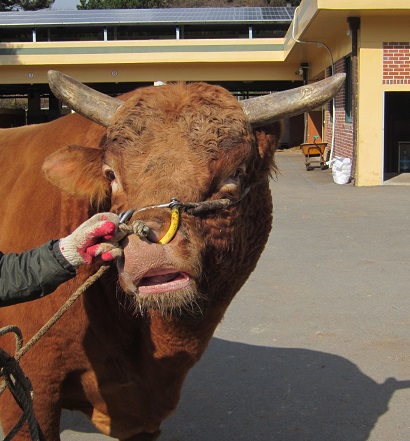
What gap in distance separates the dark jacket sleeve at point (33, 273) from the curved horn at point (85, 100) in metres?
0.93

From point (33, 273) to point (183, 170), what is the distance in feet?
2.44

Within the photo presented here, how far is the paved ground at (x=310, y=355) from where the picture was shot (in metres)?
4.33

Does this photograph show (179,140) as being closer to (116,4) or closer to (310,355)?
(310,355)

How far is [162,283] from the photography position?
8.23ft

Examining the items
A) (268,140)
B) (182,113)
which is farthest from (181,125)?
(268,140)

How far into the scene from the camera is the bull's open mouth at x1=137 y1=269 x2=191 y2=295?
249 centimetres

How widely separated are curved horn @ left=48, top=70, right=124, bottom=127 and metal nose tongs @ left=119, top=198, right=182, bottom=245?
744 mm

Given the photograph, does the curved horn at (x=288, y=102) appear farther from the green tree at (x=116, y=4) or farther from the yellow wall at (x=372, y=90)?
the green tree at (x=116, y=4)

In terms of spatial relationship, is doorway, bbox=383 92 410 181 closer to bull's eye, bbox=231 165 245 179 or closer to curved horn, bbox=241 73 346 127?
curved horn, bbox=241 73 346 127

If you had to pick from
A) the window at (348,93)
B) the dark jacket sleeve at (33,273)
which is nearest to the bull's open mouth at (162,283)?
the dark jacket sleeve at (33,273)

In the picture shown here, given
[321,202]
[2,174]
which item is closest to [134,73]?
[321,202]

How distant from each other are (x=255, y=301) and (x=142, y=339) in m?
3.71

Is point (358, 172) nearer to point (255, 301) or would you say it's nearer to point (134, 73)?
point (255, 301)

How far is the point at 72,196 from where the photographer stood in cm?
321
